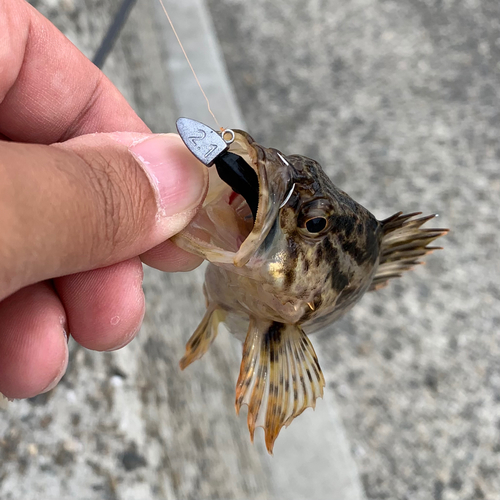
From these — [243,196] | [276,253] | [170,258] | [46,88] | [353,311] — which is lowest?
[353,311]

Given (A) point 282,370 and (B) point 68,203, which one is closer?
(B) point 68,203

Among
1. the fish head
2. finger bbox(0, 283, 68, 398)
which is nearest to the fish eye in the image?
the fish head

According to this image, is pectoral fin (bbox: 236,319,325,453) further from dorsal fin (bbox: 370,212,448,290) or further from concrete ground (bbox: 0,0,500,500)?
concrete ground (bbox: 0,0,500,500)

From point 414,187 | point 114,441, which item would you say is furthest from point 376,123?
point 114,441

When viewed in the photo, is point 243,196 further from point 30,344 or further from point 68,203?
point 30,344

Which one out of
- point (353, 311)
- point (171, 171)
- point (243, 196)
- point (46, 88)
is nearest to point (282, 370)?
point (243, 196)

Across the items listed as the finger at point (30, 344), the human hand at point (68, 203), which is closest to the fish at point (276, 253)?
the human hand at point (68, 203)
